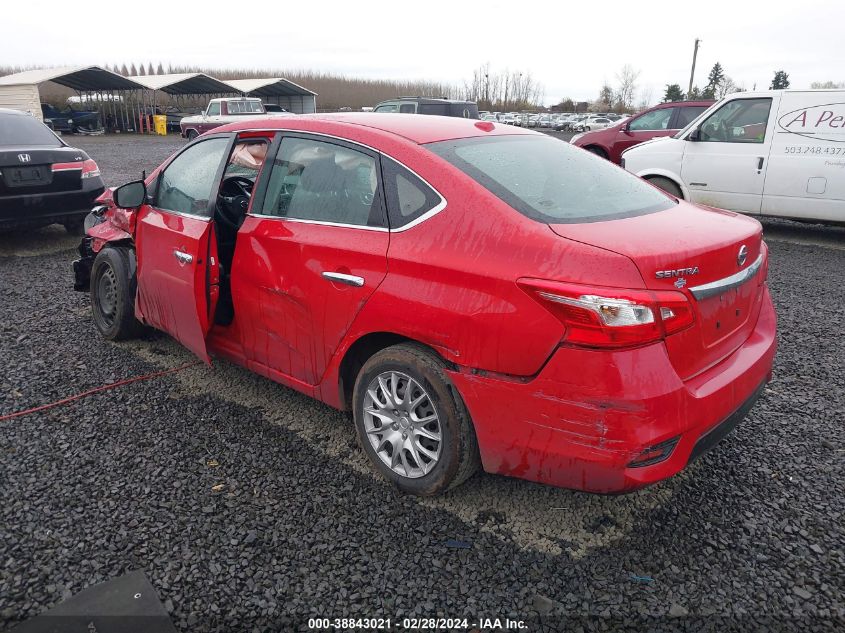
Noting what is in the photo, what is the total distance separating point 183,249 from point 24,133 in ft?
18.0

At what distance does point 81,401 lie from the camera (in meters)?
3.74

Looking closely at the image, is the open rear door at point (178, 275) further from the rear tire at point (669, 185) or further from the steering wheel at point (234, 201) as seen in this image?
the rear tire at point (669, 185)

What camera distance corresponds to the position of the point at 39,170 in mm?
7121

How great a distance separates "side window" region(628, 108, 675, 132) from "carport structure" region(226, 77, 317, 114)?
103 ft

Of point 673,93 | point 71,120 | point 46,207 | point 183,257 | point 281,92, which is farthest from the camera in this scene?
point 673,93

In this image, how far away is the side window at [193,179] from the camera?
3625mm

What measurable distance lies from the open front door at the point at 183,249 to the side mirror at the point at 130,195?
0.11m

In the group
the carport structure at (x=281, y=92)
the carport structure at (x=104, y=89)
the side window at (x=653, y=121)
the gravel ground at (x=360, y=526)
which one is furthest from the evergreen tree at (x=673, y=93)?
the gravel ground at (x=360, y=526)

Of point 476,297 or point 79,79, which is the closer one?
point 476,297

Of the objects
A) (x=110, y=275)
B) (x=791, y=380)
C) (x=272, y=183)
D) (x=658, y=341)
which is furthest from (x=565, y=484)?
(x=110, y=275)

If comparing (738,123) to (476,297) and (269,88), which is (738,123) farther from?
(269,88)

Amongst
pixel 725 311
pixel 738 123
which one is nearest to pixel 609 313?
pixel 725 311

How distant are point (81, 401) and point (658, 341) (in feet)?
10.8

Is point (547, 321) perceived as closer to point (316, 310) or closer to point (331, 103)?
point (316, 310)
